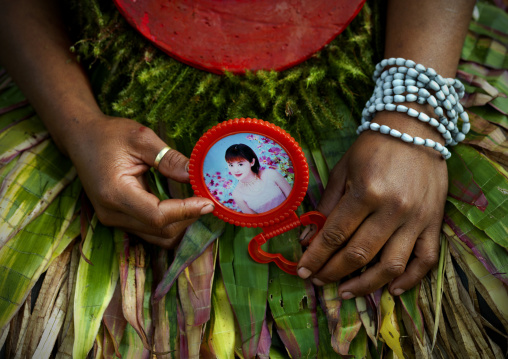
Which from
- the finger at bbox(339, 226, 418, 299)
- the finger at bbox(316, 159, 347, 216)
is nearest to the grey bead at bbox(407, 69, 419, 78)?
the finger at bbox(316, 159, 347, 216)

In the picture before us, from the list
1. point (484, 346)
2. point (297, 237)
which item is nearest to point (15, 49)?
point (297, 237)

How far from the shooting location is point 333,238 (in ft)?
2.86

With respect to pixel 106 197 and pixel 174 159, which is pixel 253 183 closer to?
pixel 174 159

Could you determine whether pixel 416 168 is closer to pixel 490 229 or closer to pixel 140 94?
pixel 490 229

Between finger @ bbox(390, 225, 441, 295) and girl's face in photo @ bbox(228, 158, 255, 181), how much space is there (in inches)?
16.8

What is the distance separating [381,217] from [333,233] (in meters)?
0.11

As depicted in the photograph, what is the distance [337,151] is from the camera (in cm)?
102

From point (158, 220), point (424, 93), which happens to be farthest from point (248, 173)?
point (424, 93)

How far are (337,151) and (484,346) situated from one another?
56 centimetres

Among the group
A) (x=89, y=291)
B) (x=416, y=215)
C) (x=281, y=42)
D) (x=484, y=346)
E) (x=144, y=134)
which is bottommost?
(x=484, y=346)

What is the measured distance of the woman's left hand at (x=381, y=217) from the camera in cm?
85

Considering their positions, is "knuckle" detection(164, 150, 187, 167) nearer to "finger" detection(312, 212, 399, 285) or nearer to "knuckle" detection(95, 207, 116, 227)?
"knuckle" detection(95, 207, 116, 227)

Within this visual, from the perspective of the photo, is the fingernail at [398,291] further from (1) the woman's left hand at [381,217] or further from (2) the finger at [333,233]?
(2) the finger at [333,233]

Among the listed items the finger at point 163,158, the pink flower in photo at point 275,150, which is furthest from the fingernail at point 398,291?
the finger at point 163,158
